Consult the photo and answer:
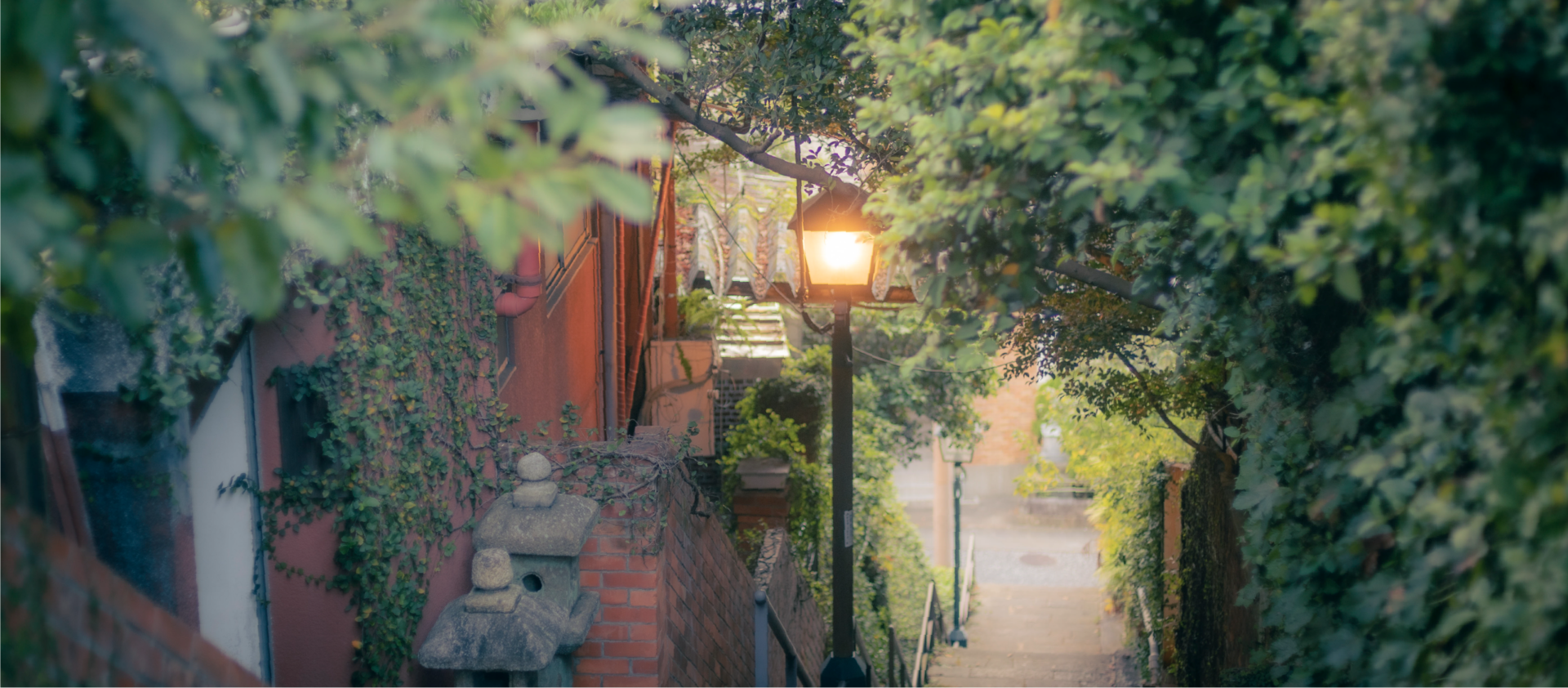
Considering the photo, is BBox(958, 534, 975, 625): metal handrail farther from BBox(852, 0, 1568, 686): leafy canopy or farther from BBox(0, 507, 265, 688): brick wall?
BBox(0, 507, 265, 688): brick wall

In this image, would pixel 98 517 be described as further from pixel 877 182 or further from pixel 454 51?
pixel 877 182

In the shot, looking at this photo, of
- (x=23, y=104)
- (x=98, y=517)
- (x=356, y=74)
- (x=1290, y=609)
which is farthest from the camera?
(x=98, y=517)

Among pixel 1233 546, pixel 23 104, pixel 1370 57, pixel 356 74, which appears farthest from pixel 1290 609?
pixel 1233 546

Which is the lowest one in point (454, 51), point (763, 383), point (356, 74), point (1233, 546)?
point (1233, 546)

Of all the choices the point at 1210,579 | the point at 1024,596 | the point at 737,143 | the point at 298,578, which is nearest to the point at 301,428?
the point at 298,578

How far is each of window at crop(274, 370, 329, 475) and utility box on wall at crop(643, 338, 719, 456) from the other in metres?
5.58

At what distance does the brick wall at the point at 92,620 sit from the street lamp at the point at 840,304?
2967 mm

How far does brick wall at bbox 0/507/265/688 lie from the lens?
1.55 metres

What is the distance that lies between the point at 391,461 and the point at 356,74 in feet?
7.55

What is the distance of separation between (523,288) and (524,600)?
7.10ft

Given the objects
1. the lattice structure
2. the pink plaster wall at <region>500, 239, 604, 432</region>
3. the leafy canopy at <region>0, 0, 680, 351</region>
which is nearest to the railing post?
the pink plaster wall at <region>500, 239, 604, 432</region>

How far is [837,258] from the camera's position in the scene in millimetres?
4531

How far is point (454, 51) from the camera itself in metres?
3.16

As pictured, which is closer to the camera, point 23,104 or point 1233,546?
point 23,104
